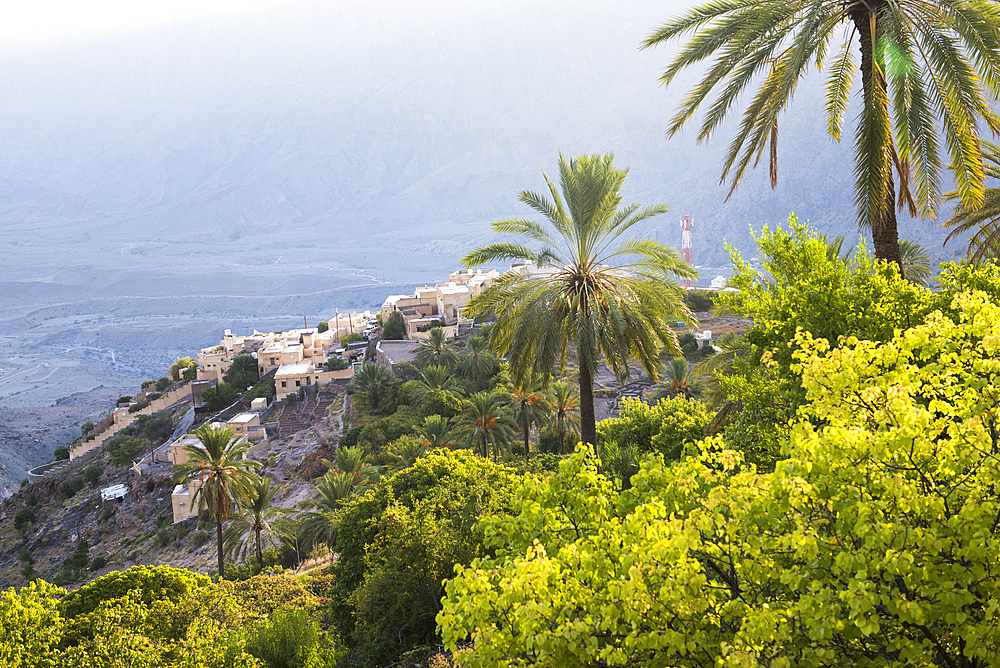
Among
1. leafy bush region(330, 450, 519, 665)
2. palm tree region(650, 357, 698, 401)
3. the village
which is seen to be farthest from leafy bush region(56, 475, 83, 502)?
leafy bush region(330, 450, 519, 665)

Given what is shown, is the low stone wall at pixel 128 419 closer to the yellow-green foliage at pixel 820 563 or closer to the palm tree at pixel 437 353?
the palm tree at pixel 437 353

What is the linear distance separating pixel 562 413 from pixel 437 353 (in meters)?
20.1

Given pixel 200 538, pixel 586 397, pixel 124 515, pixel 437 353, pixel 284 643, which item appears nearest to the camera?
pixel 284 643

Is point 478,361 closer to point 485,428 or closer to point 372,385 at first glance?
point 372,385

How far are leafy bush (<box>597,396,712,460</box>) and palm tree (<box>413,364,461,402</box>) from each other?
1661 centimetres

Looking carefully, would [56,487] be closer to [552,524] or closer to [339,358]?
[339,358]

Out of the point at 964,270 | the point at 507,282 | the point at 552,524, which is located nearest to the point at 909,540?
the point at 552,524

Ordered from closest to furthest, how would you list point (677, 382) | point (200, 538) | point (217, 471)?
point (217, 471) < point (677, 382) < point (200, 538)

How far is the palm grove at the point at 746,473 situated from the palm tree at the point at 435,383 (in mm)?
18578

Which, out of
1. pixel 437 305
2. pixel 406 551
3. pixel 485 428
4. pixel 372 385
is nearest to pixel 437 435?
pixel 485 428

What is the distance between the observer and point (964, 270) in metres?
9.82

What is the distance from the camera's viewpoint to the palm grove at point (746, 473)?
15.1ft

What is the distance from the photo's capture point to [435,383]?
42844mm

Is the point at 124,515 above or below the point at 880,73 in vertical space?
below
